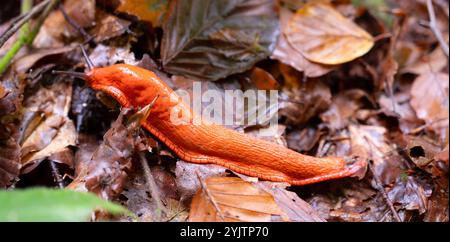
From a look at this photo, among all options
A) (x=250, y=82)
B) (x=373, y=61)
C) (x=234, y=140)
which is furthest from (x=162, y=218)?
(x=373, y=61)

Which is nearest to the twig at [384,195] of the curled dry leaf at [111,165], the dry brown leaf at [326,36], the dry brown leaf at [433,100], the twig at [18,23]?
the dry brown leaf at [433,100]

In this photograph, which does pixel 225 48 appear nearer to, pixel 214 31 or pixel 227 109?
pixel 214 31

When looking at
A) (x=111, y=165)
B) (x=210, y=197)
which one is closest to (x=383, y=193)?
(x=210, y=197)

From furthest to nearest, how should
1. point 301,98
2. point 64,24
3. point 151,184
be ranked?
1. point 301,98
2. point 64,24
3. point 151,184

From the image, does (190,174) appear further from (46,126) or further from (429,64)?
(429,64)

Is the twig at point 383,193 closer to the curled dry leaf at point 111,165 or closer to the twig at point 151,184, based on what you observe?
the twig at point 151,184
